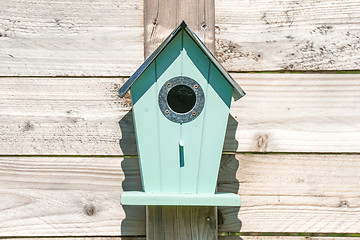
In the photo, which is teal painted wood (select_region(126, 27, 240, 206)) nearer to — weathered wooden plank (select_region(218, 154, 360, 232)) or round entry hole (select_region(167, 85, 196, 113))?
round entry hole (select_region(167, 85, 196, 113))

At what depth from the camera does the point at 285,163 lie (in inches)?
49.7

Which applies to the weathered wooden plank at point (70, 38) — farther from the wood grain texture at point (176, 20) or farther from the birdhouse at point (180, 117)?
the birdhouse at point (180, 117)

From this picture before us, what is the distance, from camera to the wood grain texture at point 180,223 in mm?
1169

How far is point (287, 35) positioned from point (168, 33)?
350mm

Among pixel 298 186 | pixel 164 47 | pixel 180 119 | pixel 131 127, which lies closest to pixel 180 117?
pixel 180 119

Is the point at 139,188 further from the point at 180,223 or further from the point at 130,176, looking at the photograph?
the point at 180,223

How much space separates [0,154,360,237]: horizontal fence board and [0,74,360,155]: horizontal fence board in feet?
0.13

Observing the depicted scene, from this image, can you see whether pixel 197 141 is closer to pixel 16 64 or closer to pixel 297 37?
pixel 297 37

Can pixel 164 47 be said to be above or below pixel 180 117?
above

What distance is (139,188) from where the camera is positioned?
4.14ft

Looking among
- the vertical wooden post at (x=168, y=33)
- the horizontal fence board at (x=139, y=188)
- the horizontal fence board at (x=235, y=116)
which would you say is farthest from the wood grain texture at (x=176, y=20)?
the horizontal fence board at (x=139, y=188)

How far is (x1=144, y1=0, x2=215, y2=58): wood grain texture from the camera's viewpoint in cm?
121

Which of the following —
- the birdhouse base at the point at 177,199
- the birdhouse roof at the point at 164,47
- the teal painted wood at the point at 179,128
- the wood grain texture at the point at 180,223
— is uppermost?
the birdhouse roof at the point at 164,47

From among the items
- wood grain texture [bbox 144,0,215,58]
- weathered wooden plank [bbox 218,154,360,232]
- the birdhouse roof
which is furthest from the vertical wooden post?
the birdhouse roof
